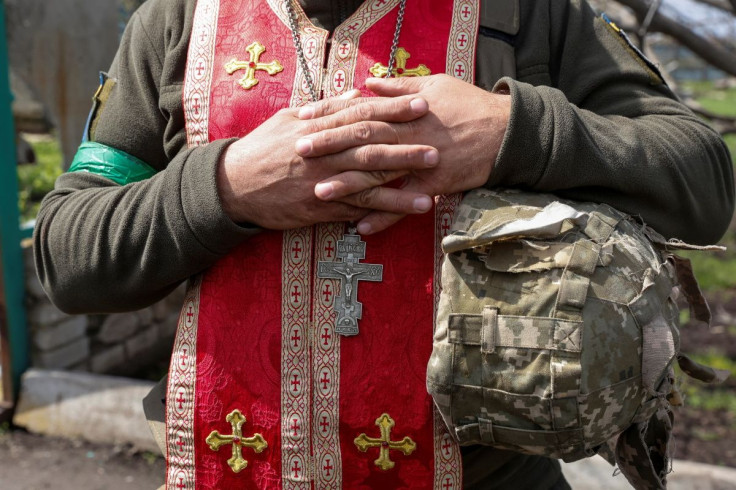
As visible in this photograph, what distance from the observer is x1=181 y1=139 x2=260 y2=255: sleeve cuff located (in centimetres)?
156

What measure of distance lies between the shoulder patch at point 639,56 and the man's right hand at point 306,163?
0.55m

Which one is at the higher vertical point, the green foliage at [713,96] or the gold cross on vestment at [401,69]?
the gold cross on vestment at [401,69]

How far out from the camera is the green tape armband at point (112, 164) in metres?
1.79

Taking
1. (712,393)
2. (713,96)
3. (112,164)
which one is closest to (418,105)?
(112,164)

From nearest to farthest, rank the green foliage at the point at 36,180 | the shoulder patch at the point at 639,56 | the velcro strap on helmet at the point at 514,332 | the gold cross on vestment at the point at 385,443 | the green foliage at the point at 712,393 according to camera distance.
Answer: the velcro strap on helmet at the point at 514,332 → the gold cross on vestment at the point at 385,443 → the shoulder patch at the point at 639,56 → the green foliage at the point at 712,393 → the green foliage at the point at 36,180

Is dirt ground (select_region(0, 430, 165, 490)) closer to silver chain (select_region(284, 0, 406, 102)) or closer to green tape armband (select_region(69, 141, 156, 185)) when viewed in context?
green tape armband (select_region(69, 141, 156, 185))

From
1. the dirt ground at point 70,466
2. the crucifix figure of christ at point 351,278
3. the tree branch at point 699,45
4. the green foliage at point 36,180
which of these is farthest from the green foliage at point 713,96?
the crucifix figure of christ at point 351,278

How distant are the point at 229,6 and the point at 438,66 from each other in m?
0.47

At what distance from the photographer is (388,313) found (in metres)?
1.60

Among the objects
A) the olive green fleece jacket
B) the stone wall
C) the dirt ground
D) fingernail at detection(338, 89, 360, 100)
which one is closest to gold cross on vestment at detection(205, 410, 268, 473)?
the olive green fleece jacket

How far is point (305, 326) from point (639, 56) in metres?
0.92

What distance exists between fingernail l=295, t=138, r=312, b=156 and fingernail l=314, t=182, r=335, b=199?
66 mm

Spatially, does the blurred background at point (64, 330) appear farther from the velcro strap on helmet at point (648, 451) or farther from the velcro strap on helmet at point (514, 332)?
the velcro strap on helmet at point (514, 332)

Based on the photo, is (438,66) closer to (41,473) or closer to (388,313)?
(388,313)
